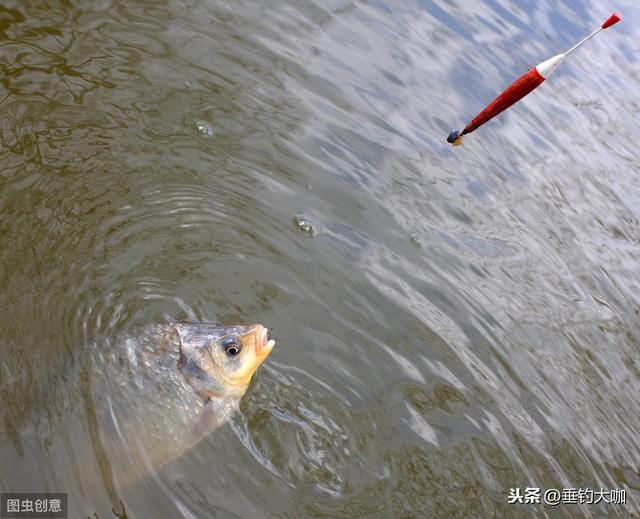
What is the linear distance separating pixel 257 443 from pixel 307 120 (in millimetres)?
3222

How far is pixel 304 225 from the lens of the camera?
4801 mm

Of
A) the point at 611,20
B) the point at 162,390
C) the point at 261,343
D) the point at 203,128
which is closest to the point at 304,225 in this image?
the point at 203,128

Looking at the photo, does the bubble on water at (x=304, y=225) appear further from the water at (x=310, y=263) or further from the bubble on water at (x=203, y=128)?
the bubble on water at (x=203, y=128)

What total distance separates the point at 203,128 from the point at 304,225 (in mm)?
1179

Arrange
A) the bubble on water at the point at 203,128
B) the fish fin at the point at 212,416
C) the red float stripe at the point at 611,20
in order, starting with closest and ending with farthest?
the fish fin at the point at 212,416
the red float stripe at the point at 611,20
the bubble on water at the point at 203,128

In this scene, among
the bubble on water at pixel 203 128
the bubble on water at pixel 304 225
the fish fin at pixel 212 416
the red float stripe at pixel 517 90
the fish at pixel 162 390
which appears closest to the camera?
the fish at pixel 162 390

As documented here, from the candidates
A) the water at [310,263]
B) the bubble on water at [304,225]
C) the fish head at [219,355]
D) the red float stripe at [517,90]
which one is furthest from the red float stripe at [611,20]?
the fish head at [219,355]

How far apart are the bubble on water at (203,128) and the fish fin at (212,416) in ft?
7.96

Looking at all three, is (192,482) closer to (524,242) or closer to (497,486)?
(497,486)

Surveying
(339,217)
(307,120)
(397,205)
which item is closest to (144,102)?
(307,120)

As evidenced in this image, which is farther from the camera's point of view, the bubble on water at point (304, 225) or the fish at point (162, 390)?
the bubble on water at point (304, 225)

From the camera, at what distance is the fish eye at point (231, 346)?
3.41 metres

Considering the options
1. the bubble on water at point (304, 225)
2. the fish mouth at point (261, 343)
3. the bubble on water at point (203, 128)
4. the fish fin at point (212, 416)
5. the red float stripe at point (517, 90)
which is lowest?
the bubble on water at point (203, 128)

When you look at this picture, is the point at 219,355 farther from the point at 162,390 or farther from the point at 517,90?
the point at 517,90
